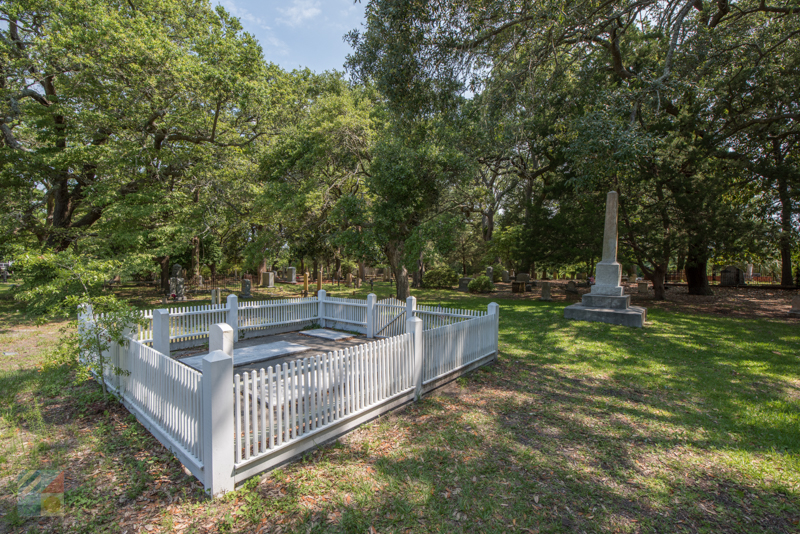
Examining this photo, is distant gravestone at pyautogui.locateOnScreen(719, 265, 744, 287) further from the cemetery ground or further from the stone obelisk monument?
the cemetery ground

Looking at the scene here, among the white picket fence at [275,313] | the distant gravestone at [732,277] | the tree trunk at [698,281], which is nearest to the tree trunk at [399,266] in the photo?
the white picket fence at [275,313]

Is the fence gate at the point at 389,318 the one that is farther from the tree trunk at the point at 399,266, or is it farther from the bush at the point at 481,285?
the bush at the point at 481,285

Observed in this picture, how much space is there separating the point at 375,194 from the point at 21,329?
1161cm

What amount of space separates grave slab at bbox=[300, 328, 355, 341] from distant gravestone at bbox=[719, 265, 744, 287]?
82.3ft

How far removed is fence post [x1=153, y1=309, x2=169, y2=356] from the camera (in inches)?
254

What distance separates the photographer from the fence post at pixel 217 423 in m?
3.26

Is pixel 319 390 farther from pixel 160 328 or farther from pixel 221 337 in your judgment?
pixel 160 328

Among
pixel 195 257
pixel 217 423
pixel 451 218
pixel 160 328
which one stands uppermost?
pixel 451 218

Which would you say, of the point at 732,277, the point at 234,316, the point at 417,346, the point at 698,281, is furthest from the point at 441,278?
the point at 417,346

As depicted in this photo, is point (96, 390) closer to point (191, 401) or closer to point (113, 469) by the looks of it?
point (113, 469)

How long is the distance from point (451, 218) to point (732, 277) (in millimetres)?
21987

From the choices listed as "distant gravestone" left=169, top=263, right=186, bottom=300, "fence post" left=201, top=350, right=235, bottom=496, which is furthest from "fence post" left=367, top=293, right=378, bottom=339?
"distant gravestone" left=169, top=263, right=186, bottom=300

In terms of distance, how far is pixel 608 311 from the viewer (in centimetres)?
1163

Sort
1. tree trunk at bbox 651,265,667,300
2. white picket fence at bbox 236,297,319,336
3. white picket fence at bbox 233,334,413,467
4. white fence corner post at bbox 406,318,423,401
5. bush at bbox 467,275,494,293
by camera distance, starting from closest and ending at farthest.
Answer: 1. white picket fence at bbox 233,334,413,467
2. white fence corner post at bbox 406,318,423,401
3. white picket fence at bbox 236,297,319,336
4. tree trunk at bbox 651,265,667,300
5. bush at bbox 467,275,494,293
